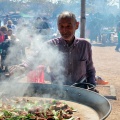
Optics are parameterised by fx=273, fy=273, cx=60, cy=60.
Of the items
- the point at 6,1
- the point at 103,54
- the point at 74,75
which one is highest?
the point at 6,1

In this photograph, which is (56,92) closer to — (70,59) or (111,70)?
(70,59)

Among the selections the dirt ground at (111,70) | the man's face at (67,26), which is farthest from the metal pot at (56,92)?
the dirt ground at (111,70)

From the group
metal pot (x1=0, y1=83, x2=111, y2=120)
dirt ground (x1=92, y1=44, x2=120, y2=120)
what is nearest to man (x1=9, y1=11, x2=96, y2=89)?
metal pot (x1=0, y1=83, x2=111, y2=120)

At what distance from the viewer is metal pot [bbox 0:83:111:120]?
3.12 m

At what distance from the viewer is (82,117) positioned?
281 centimetres

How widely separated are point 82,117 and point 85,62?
981mm

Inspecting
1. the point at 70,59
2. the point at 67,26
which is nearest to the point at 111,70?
the point at 70,59

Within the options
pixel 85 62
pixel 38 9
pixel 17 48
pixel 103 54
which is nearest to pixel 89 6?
pixel 38 9

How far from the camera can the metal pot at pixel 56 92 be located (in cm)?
312

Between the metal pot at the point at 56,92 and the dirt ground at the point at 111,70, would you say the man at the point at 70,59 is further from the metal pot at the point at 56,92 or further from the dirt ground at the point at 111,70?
the dirt ground at the point at 111,70

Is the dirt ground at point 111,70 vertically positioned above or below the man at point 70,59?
below

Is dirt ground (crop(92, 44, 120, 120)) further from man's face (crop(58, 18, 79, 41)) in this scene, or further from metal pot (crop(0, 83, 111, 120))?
man's face (crop(58, 18, 79, 41))

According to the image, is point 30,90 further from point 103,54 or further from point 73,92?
point 103,54

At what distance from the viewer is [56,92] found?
11.4 ft
